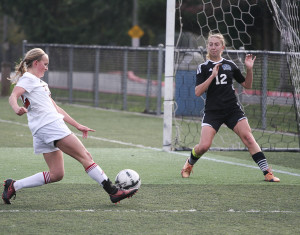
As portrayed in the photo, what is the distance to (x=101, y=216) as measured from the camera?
6672mm

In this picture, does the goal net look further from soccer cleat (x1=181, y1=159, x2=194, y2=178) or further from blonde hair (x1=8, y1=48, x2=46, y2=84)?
blonde hair (x1=8, y1=48, x2=46, y2=84)

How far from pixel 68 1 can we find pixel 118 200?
38.9 metres

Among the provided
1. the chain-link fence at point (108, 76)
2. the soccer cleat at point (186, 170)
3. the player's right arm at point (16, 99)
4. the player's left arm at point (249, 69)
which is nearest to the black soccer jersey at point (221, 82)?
the player's left arm at point (249, 69)

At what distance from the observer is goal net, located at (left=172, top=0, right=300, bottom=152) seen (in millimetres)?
12625

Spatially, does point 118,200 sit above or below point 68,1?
below

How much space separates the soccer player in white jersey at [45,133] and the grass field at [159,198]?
22 centimetres

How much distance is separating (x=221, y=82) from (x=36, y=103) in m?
2.73

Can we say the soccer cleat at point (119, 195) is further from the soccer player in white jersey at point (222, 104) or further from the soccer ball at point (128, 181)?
the soccer player in white jersey at point (222, 104)

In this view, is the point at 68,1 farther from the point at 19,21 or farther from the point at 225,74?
the point at 225,74

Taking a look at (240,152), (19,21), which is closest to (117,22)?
(19,21)

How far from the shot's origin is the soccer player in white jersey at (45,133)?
7023 mm

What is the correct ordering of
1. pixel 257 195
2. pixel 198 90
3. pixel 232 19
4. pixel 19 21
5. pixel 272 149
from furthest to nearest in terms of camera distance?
pixel 19 21 → pixel 232 19 → pixel 272 149 → pixel 198 90 → pixel 257 195

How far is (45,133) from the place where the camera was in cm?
701

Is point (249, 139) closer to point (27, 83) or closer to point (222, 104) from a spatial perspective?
point (222, 104)
